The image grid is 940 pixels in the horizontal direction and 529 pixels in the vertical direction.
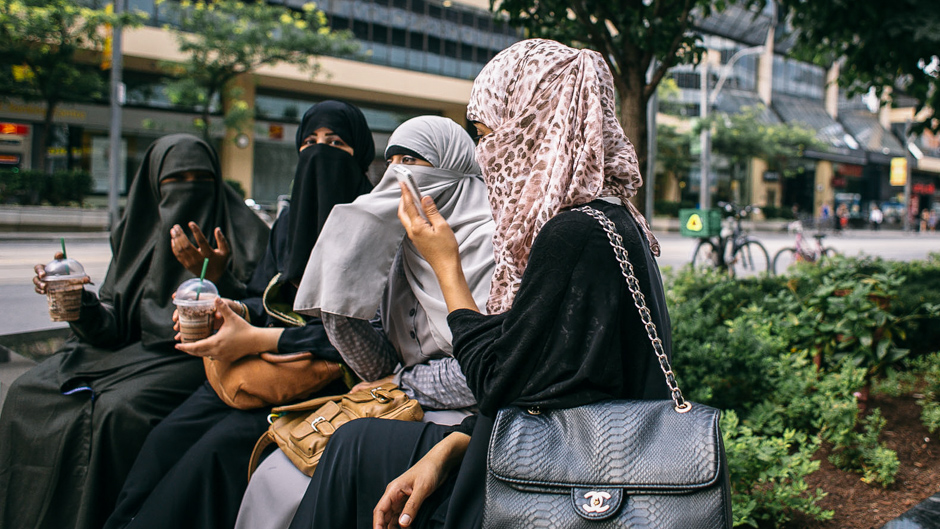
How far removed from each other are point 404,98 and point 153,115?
28.9ft

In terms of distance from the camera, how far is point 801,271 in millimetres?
5297

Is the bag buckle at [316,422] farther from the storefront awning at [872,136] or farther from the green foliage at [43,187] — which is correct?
the storefront awning at [872,136]

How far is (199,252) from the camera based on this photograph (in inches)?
103

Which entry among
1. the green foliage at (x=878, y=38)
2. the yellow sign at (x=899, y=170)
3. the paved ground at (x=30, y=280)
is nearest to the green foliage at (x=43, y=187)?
the paved ground at (x=30, y=280)

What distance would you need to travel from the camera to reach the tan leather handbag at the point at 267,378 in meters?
2.11

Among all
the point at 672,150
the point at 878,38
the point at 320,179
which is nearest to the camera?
the point at 320,179

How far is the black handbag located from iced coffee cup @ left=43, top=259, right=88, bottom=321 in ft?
5.95

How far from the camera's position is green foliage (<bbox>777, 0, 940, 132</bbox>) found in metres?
4.35

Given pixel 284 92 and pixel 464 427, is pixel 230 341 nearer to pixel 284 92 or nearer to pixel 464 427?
pixel 464 427

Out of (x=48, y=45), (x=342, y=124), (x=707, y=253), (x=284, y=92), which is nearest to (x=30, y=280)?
(x=342, y=124)

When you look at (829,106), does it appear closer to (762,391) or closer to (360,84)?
(360,84)

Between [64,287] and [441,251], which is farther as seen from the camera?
[64,287]

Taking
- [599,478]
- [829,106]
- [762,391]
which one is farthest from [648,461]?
[829,106]

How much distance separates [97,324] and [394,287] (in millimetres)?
1328
